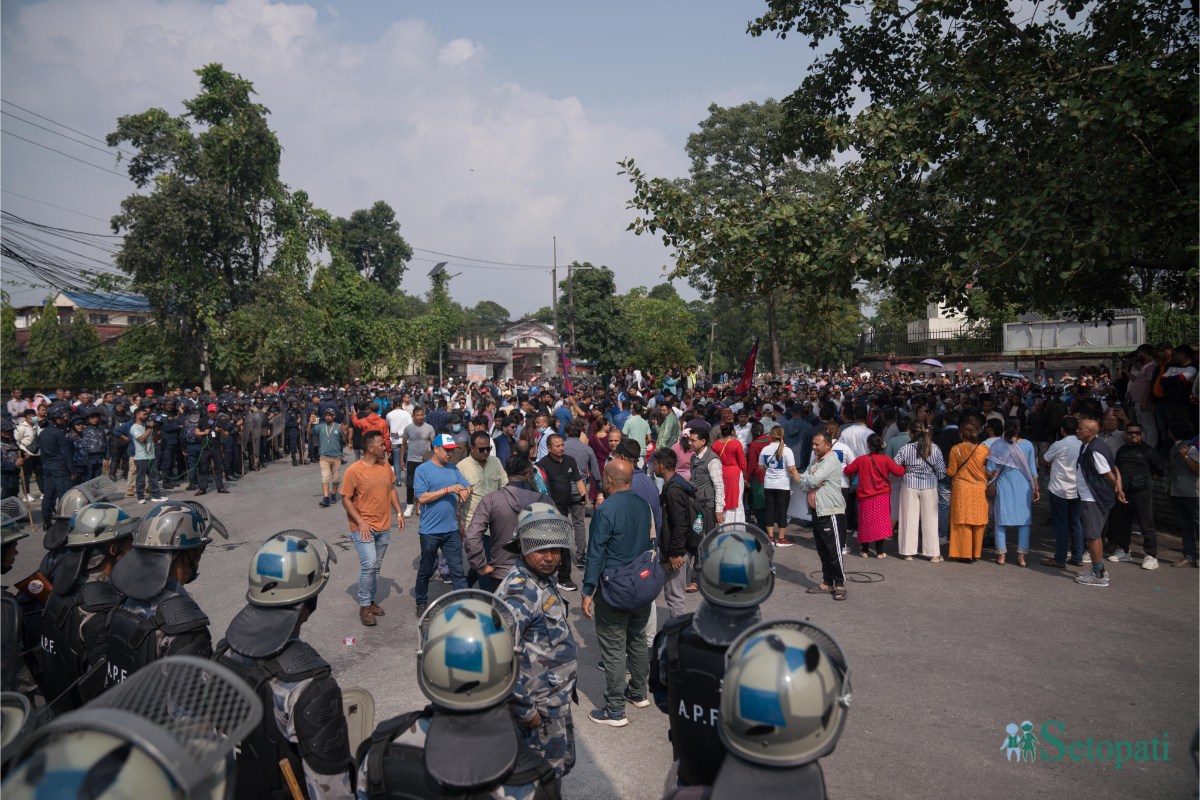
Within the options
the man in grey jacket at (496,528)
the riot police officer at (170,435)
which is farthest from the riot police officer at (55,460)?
the man in grey jacket at (496,528)

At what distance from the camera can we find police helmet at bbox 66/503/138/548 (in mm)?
4527

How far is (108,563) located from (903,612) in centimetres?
673

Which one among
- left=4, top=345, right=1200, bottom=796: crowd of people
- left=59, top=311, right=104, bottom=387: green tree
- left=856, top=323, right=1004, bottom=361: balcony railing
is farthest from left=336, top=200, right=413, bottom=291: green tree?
left=4, top=345, right=1200, bottom=796: crowd of people

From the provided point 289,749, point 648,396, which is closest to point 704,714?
point 289,749

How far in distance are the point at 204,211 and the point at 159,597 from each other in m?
31.0

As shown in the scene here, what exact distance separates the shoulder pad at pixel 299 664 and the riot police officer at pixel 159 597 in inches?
24.0

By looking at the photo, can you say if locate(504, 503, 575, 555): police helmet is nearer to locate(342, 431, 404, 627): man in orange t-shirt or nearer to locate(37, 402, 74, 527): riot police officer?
locate(342, 431, 404, 627): man in orange t-shirt

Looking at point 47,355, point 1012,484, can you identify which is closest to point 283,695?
point 1012,484

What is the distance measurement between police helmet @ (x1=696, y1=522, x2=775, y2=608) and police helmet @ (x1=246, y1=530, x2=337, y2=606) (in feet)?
5.96

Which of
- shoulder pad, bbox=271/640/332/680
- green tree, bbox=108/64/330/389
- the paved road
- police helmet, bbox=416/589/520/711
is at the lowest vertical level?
the paved road

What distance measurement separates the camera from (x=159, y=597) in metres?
3.97

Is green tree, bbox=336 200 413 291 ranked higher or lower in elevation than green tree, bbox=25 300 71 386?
higher

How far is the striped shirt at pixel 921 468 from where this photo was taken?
30.8 feet

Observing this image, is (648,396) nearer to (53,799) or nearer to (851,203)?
(851,203)
